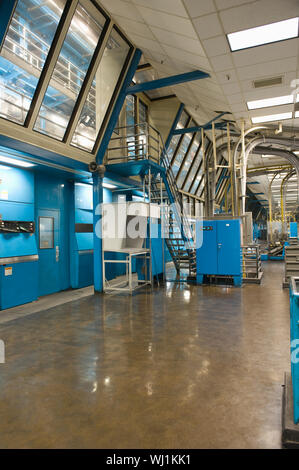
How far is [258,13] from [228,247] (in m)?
5.24

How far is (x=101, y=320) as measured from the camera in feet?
16.8

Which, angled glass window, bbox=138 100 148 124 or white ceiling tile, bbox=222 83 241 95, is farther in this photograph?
angled glass window, bbox=138 100 148 124

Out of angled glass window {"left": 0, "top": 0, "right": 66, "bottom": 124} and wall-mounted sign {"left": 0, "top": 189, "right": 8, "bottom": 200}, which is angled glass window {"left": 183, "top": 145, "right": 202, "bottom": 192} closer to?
angled glass window {"left": 0, "top": 0, "right": 66, "bottom": 124}

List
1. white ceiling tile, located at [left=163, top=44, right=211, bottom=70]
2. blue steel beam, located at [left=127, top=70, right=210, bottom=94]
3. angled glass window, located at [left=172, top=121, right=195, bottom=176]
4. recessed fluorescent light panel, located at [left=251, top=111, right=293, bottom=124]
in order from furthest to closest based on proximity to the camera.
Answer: angled glass window, located at [left=172, top=121, right=195, bottom=176], recessed fluorescent light panel, located at [left=251, top=111, right=293, bottom=124], blue steel beam, located at [left=127, top=70, right=210, bottom=94], white ceiling tile, located at [left=163, top=44, right=211, bottom=70]

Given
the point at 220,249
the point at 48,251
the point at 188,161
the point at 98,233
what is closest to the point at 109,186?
the point at 98,233

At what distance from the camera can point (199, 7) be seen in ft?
13.3

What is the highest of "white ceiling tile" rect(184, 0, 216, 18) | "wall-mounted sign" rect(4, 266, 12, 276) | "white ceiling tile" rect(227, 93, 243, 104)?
"white ceiling tile" rect(227, 93, 243, 104)

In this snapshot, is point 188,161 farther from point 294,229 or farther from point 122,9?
→ point 122,9

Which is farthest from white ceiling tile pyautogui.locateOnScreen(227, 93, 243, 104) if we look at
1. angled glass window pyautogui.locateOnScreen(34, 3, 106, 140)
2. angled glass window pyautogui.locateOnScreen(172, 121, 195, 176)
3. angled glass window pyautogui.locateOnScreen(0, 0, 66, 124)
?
angled glass window pyautogui.locateOnScreen(172, 121, 195, 176)

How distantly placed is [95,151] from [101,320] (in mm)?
4513

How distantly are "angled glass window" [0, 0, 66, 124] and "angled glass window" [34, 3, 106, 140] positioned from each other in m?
0.57

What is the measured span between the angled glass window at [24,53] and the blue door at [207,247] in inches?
208

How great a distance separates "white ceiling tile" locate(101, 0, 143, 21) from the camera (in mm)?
5417

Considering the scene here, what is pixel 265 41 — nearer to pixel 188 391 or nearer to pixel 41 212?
pixel 188 391
